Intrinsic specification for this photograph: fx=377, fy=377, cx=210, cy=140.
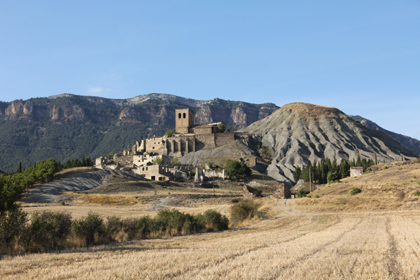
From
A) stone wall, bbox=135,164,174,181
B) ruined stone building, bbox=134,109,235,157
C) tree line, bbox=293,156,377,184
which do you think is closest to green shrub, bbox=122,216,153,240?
tree line, bbox=293,156,377,184

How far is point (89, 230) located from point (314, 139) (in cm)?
12332

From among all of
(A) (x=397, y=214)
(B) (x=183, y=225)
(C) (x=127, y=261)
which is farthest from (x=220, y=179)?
(C) (x=127, y=261)

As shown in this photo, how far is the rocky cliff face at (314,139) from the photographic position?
385 feet

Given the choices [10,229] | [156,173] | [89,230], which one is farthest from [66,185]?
[10,229]

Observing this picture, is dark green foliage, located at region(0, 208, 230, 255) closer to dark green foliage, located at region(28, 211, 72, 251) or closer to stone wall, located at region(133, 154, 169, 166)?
dark green foliage, located at region(28, 211, 72, 251)

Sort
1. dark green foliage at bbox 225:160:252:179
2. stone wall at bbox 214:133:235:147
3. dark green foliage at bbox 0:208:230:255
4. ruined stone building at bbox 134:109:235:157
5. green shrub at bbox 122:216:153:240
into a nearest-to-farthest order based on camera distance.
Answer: dark green foliage at bbox 0:208:230:255, green shrub at bbox 122:216:153:240, dark green foliage at bbox 225:160:252:179, ruined stone building at bbox 134:109:235:157, stone wall at bbox 214:133:235:147

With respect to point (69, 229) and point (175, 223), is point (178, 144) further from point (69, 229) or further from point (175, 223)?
point (69, 229)

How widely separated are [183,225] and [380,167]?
61.0 meters

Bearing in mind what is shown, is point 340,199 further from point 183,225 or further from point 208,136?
point 208,136

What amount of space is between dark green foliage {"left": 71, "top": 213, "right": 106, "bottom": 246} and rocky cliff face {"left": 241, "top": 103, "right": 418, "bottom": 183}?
268ft

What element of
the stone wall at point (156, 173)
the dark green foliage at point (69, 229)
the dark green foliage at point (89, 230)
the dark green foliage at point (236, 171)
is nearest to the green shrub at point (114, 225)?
the dark green foliage at point (69, 229)

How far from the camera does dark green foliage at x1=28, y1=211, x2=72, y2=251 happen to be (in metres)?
16.4

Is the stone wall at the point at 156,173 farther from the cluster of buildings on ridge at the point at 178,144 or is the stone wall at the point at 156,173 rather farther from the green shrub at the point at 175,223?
the green shrub at the point at 175,223

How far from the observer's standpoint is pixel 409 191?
4184 cm
